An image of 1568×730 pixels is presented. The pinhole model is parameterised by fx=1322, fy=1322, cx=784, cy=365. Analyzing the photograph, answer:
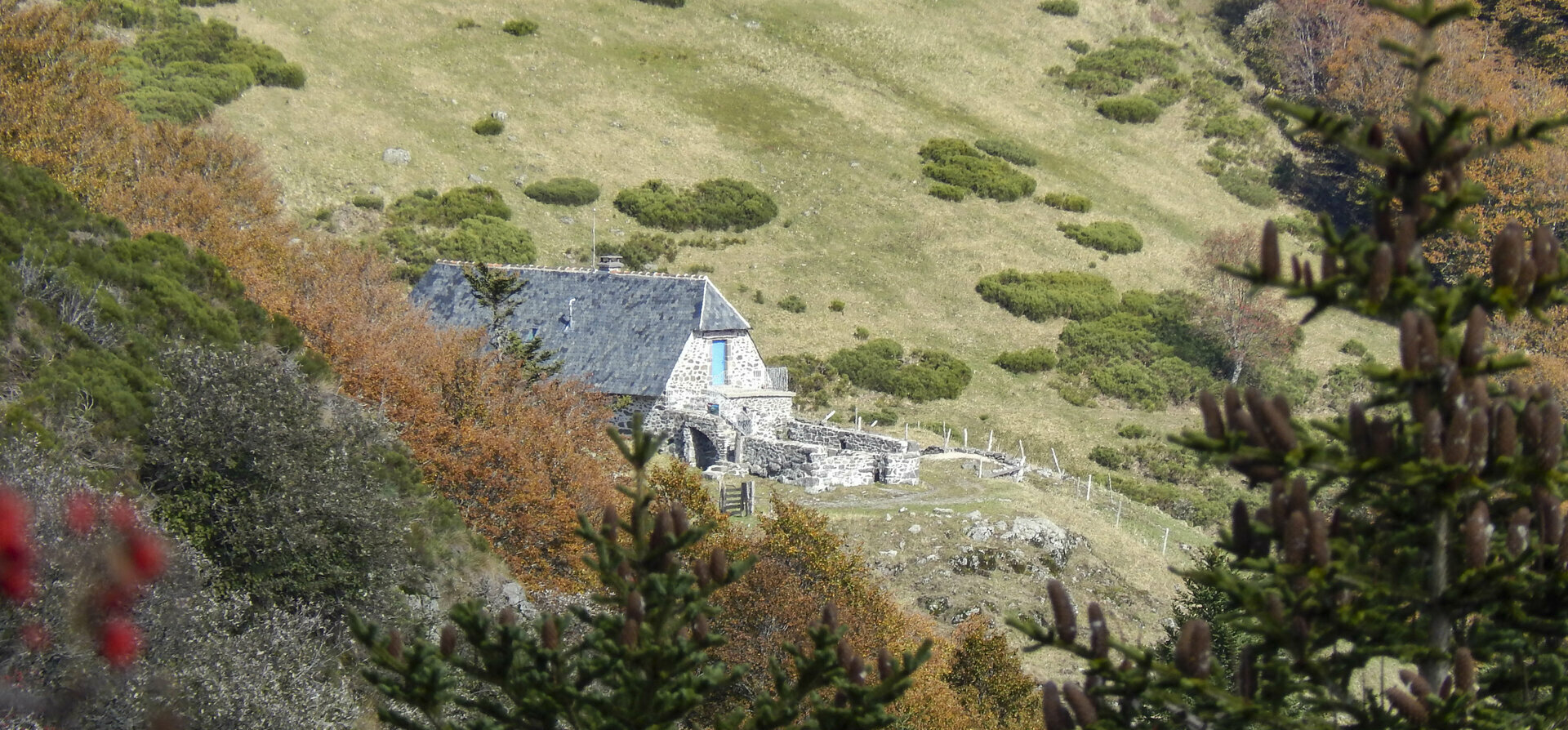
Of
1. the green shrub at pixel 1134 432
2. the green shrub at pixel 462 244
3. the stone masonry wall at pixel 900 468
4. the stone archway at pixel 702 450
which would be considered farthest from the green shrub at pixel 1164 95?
the stone archway at pixel 702 450

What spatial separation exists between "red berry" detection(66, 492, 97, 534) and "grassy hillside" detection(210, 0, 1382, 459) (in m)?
41.6

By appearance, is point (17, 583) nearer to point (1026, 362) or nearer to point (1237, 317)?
point (1026, 362)

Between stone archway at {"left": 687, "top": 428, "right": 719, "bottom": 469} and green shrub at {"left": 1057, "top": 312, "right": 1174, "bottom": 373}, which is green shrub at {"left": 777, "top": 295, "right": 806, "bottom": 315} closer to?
green shrub at {"left": 1057, "top": 312, "right": 1174, "bottom": 373}

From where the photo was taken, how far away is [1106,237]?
70188 millimetres

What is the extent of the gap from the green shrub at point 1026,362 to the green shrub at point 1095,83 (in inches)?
1310

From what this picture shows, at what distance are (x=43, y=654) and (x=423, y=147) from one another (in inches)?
2231

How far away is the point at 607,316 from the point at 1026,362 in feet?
75.1

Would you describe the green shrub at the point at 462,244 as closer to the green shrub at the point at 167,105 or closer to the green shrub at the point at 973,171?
the green shrub at the point at 167,105

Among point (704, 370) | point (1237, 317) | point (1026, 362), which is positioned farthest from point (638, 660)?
point (1237, 317)

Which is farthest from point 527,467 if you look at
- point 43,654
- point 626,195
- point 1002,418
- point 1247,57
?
point 1247,57

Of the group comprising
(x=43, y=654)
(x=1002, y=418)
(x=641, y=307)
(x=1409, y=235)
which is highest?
(x=1409, y=235)

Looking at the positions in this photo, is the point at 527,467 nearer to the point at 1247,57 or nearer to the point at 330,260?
the point at 330,260

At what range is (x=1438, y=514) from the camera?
774 cm

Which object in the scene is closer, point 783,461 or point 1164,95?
point 783,461
